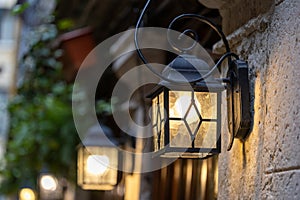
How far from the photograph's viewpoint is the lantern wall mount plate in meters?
2.59

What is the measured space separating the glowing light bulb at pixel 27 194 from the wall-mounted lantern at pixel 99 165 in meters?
3.04

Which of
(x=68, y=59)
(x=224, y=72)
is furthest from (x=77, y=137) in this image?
(x=224, y=72)

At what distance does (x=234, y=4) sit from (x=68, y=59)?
5201mm

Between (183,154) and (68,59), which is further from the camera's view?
(68,59)

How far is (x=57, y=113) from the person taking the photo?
8008 mm

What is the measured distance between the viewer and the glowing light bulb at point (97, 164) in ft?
19.0

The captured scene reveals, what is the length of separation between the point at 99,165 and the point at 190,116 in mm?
3318

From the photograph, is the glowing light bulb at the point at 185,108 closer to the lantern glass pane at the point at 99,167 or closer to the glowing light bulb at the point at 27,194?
the lantern glass pane at the point at 99,167

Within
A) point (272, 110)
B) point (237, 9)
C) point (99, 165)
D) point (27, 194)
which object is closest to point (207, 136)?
point (272, 110)

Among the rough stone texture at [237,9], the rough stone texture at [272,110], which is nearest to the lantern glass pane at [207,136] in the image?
the rough stone texture at [272,110]

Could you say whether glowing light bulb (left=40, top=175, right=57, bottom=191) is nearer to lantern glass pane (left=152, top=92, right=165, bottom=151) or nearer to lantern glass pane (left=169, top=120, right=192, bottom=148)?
lantern glass pane (left=152, top=92, right=165, bottom=151)

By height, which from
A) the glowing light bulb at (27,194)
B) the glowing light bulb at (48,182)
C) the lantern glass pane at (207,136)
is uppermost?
the lantern glass pane at (207,136)

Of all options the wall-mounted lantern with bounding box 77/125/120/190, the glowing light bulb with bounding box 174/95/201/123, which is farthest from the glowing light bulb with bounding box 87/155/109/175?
the glowing light bulb with bounding box 174/95/201/123

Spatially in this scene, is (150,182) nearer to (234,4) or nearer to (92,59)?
(92,59)
